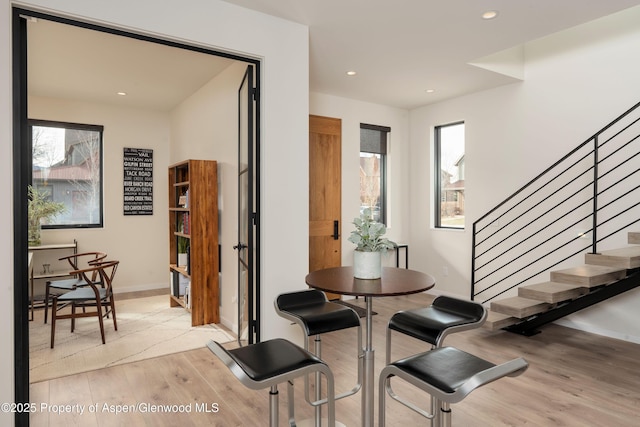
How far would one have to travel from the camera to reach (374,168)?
5.69 meters

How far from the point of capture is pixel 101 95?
525 centimetres

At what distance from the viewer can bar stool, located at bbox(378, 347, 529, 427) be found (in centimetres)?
125

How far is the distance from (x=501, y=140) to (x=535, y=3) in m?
2.14

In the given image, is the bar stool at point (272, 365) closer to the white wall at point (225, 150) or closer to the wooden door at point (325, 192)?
the white wall at point (225, 150)

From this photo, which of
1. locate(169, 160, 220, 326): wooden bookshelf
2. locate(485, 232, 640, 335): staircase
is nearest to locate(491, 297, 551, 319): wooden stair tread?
locate(485, 232, 640, 335): staircase

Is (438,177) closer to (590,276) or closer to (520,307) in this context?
(520,307)

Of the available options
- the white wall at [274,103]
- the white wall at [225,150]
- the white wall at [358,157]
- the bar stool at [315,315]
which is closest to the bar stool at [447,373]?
the bar stool at [315,315]

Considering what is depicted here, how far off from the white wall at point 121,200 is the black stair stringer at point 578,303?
5.04 metres

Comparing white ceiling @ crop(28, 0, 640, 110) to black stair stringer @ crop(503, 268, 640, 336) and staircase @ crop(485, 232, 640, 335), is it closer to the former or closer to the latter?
staircase @ crop(485, 232, 640, 335)

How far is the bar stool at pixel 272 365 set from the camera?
4.39 feet

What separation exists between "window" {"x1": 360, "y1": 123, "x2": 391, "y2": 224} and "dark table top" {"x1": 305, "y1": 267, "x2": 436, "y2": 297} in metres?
3.27

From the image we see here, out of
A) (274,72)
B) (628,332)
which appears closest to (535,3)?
(274,72)

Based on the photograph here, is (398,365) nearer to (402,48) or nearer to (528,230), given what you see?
(402,48)

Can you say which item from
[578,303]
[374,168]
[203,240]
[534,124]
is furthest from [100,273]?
[534,124]
